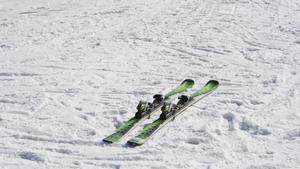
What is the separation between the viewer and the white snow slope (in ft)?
18.4

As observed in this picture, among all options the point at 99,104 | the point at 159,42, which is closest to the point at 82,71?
the point at 99,104

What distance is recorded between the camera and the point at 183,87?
7.75m

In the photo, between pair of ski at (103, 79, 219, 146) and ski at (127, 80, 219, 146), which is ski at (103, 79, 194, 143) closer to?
pair of ski at (103, 79, 219, 146)

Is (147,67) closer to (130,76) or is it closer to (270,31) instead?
(130,76)

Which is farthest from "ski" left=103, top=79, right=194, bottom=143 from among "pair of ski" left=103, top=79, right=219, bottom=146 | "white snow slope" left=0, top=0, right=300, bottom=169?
"white snow slope" left=0, top=0, right=300, bottom=169

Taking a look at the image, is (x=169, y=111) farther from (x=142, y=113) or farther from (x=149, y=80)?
(x=149, y=80)

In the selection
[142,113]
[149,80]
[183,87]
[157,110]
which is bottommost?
[142,113]

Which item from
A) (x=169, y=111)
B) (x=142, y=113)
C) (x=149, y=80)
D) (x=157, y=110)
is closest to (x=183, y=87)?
(x=149, y=80)

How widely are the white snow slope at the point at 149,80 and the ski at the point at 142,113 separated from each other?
127mm

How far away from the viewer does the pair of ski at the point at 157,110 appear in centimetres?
591

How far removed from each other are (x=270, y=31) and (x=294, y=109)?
17.2 ft

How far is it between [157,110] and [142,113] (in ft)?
1.28

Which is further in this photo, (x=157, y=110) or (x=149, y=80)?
(x=149, y=80)

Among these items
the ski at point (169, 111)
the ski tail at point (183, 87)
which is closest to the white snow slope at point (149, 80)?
the ski at point (169, 111)
